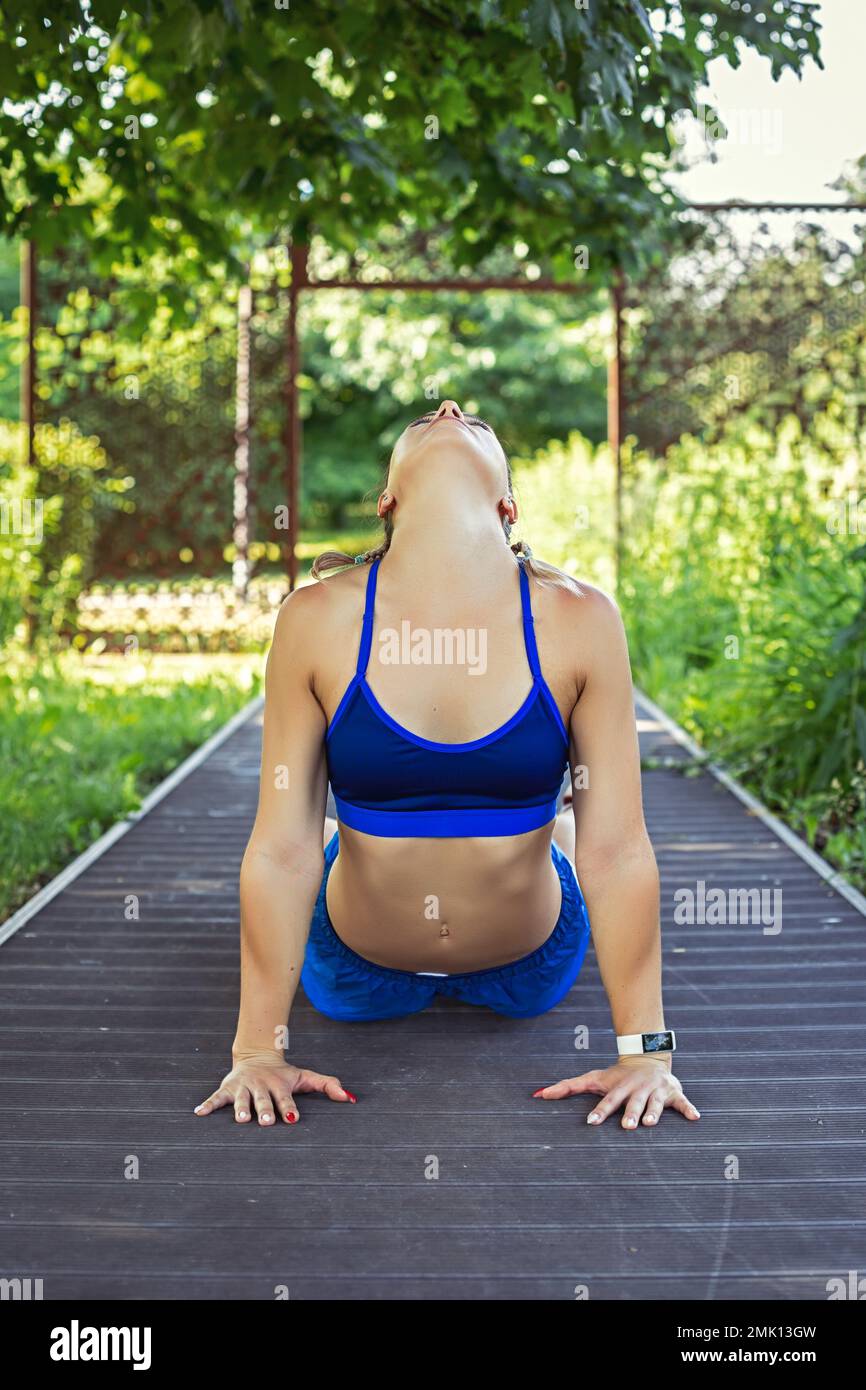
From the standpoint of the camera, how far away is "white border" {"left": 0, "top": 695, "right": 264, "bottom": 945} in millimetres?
4031

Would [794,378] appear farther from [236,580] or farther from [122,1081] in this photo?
[122,1081]

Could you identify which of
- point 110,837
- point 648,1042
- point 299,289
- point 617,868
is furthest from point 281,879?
point 299,289

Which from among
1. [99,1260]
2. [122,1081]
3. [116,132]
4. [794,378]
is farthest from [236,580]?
[99,1260]

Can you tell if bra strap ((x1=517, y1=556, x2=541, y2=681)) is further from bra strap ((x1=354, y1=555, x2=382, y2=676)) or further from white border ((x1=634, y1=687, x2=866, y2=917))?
white border ((x1=634, y1=687, x2=866, y2=917))

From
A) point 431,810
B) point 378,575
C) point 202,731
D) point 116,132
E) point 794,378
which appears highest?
point 116,132

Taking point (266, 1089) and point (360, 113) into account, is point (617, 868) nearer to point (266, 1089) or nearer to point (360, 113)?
point (266, 1089)

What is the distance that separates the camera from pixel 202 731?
7488 mm

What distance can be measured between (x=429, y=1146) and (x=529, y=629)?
3.18 ft

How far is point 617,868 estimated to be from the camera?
2656mm

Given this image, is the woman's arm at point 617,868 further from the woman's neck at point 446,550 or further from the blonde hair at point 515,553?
the woman's neck at point 446,550

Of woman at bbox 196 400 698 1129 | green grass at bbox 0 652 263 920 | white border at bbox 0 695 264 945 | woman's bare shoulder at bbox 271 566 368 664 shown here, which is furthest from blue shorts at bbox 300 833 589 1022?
green grass at bbox 0 652 263 920

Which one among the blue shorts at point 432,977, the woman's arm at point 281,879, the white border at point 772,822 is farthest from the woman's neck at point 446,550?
the white border at point 772,822

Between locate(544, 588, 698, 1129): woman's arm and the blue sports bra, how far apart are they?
84mm

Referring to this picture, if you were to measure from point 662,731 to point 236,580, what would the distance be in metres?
5.12
